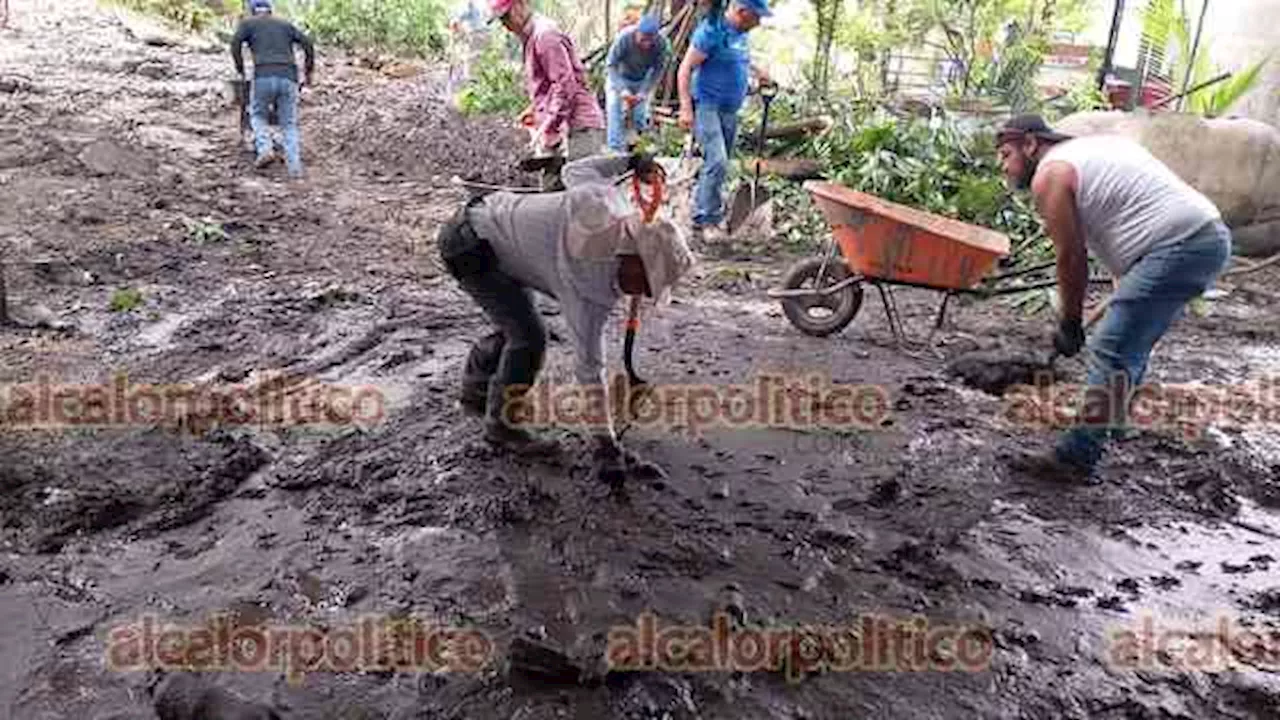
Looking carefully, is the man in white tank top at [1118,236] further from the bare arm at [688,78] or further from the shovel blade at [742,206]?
the shovel blade at [742,206]

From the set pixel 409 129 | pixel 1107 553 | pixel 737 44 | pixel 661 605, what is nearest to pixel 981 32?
A: pixel 737 44

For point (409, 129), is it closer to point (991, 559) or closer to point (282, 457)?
point (282, 457)

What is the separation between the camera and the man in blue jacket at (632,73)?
9570 mm

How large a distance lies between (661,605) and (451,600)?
73cm

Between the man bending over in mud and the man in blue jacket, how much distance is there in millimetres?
5648

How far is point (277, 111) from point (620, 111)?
12.5ft

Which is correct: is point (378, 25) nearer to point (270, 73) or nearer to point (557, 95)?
point (270, 73)

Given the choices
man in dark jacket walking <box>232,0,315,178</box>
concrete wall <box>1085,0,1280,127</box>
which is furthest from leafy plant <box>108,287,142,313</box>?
concrete wall <box>1085,0,1280,127</box>

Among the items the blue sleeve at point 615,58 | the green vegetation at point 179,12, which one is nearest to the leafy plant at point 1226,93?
the blue sleeve at point 615,58

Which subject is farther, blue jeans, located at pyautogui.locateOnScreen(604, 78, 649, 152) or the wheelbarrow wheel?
blue jeans, located at pyautogui.locateOnScreen(604, 78, 649, 152)

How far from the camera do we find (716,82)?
324 inches

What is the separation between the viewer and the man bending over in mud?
143 inches

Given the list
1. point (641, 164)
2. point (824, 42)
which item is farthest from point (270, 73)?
point (641, 164)

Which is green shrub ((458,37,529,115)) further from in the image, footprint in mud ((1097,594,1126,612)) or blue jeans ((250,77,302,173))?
footprint in mud ((1097,594,1126,612))
